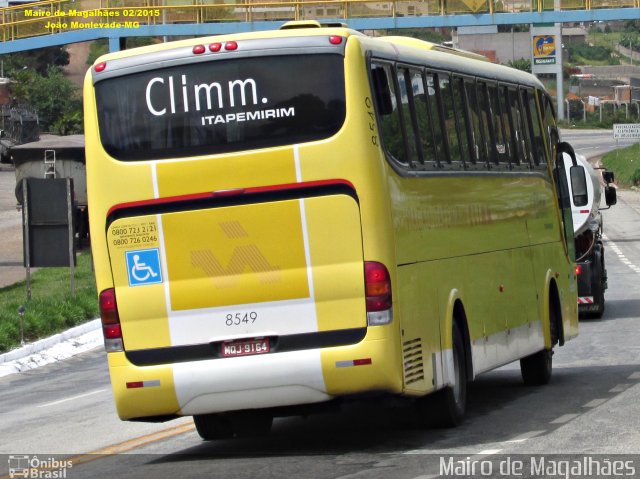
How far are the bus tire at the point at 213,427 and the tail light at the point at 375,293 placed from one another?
2354 mm

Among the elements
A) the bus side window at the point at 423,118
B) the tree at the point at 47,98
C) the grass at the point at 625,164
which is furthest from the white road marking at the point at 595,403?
the tree at the point at 47,98

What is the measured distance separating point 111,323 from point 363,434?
2.53 meters

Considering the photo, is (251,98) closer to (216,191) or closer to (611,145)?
(216,191)

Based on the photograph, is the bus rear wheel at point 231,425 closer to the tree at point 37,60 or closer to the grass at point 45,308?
the grass at point 45,308

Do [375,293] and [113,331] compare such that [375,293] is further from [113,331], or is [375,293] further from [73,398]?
[73,398]

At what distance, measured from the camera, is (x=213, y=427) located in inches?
509

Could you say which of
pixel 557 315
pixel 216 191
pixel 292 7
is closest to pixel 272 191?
pixel 216 191

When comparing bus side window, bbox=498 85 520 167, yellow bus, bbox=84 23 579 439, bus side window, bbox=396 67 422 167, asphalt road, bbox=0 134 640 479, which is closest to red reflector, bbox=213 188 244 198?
yellow bus, bbox=84 23 579 439

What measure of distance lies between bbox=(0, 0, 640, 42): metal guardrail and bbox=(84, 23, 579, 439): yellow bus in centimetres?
3153

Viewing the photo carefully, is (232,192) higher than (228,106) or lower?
lower

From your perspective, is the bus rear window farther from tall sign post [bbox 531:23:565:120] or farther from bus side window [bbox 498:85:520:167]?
tall sign post [bbox 531:23:565:120]

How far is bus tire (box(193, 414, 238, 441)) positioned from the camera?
42.2 ft

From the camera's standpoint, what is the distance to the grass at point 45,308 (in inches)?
957

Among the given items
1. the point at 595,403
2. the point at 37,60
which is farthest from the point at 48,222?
the point at 37,60
